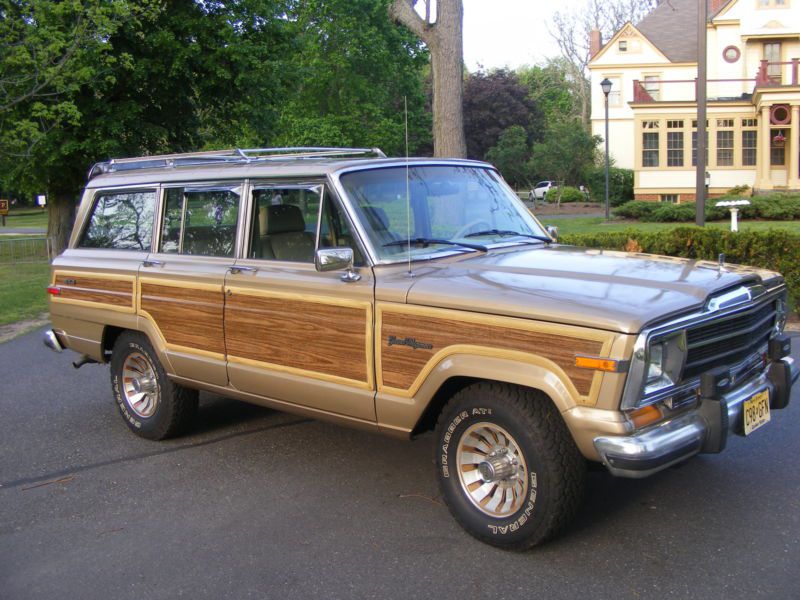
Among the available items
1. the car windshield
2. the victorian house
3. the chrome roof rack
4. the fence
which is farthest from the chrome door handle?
the victorian house

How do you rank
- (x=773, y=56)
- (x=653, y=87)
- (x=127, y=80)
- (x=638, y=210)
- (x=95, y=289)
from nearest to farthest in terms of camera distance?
1. (x=95, y=289)
2. (x=127, y=80)
3. (x=638, y=210)
4. (x=773, y=56)
5. (x=653, y=87)

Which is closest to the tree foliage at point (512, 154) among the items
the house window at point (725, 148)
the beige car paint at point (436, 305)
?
the house window at point (725, 148)

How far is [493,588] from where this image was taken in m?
3.76

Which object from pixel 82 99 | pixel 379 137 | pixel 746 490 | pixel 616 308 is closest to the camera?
pixel 616 308

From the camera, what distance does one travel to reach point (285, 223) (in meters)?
5.27

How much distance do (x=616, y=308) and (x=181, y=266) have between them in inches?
127

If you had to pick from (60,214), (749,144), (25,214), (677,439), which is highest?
(749,144)

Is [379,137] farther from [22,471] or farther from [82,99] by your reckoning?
[22,471]

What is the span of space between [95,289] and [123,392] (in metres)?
0.82

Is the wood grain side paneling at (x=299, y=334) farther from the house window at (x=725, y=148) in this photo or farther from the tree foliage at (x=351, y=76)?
the house window at (x=725, y=148)

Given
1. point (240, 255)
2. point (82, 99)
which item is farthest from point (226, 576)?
point (82, 99)

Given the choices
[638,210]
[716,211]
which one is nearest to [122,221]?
[716,211]

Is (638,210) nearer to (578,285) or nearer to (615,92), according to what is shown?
(615,92)

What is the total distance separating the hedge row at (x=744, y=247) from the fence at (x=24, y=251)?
1848 cm
